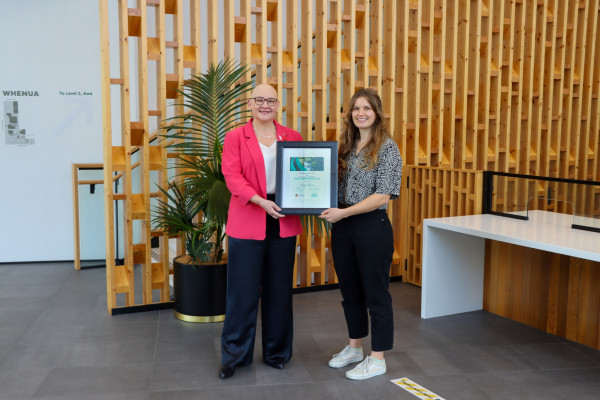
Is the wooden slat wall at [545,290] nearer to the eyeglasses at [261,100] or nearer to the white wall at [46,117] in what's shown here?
the eyeglasses at [261,100]

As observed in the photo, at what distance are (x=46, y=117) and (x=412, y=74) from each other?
365 centimetres

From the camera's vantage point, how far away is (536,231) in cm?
378

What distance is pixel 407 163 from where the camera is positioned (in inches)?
221

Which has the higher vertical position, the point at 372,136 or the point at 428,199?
the point at 372,136

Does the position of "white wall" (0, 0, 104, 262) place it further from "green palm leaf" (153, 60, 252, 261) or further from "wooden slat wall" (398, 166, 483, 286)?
"wooden slat wall" (398, 166, 483, 286)

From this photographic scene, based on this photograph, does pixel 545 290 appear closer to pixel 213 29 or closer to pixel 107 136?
pixel 213 29

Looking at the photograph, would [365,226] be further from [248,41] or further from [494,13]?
[494,13]

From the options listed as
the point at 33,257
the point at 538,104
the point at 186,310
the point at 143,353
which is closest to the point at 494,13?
the point at 538,104

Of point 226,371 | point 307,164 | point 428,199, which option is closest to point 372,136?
point 307,164

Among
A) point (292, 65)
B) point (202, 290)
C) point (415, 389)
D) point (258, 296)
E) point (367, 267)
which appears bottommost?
point (415, 389)

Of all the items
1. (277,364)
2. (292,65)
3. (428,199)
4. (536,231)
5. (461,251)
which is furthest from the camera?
(428,199)

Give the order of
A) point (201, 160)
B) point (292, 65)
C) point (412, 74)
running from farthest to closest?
point (412, 74)
point (292, 65)
point (201, 160)

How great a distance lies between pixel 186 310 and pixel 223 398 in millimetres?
1386

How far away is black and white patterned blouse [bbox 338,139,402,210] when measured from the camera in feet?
10.2
